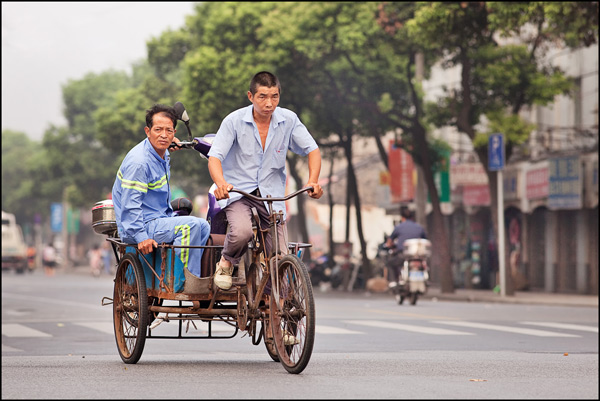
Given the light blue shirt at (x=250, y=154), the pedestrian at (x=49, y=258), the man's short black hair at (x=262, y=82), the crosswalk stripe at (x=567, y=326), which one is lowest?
the pedestrian at (x=49, y=258)

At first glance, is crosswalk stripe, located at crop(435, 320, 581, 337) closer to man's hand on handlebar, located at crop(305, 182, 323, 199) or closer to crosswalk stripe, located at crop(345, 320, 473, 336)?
crosswalk stripe, located at crop(345, 320, 473, 336)

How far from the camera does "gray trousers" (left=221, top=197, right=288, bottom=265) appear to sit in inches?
320

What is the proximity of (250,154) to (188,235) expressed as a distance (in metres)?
0.79

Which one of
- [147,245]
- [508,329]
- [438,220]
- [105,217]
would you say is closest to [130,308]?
[147,245]

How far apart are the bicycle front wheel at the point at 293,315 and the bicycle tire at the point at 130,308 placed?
1.09m

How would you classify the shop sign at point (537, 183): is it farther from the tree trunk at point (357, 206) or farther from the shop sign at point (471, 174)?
the tree trunk at point (357, 206)

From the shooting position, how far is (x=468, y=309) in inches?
925

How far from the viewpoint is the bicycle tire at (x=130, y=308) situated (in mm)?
8602

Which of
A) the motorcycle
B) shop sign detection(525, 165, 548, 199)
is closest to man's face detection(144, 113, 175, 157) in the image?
the motorcycle

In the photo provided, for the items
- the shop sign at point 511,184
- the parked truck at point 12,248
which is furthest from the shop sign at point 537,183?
the parked truck at point 12,248

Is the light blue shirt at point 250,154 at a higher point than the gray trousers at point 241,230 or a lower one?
higher

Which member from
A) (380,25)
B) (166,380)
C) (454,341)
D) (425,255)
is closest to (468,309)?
(425,255)

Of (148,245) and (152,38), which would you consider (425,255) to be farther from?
(152,38)

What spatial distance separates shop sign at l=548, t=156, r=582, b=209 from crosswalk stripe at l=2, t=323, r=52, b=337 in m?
18.3
